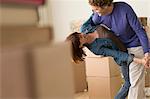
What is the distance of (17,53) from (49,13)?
6cm

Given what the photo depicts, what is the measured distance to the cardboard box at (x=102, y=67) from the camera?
2.93 m

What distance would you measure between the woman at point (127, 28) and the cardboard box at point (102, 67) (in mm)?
1105

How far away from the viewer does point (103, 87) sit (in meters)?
2.98

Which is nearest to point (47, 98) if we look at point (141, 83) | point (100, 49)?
point (100, 49)

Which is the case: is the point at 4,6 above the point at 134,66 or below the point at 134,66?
above

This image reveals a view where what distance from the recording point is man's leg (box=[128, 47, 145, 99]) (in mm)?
1761

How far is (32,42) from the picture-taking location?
298 mm

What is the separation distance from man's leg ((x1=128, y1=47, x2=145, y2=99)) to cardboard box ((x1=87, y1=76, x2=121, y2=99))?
1.12 m

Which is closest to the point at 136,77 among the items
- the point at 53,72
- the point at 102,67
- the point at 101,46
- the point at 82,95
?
the point at 101,46

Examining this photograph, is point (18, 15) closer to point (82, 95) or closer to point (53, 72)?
point (53, 72)

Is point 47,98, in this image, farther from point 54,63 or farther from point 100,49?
point 100,49

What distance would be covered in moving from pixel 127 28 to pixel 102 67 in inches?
50.7

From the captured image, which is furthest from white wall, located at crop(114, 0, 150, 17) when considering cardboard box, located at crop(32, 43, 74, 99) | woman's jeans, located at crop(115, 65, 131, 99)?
cardboard box, located at crop(32, 43, 74, 99)

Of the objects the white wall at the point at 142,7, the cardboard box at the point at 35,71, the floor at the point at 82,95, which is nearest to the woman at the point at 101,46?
the cardboard box at the point at 35,71
